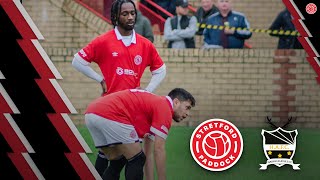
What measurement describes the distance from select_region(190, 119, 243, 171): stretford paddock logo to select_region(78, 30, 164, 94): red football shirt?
2.18m

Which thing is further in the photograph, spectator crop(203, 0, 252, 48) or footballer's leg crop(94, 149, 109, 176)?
spectator crop(203, 0, 252, 48)

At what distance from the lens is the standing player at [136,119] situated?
7.19 metres

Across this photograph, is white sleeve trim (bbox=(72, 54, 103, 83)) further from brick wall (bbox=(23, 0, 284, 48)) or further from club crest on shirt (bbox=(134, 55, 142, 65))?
brick wall (bbox=(23, 0, 284, 48))

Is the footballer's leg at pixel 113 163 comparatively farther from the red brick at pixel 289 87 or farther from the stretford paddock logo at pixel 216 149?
the red brick at pixel 289 87

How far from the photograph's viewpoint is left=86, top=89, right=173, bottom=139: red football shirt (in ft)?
23.6

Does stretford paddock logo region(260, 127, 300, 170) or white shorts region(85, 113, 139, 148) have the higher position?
white shorts region(85, 113, 139, 148)

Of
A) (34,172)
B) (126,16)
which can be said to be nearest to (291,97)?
(126,16)

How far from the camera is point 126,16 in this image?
825 cm

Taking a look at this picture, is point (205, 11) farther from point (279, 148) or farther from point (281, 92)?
point (279, 148)

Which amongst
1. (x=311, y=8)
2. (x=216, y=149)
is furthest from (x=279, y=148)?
(x=311, y=8)

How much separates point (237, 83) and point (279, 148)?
3.79m

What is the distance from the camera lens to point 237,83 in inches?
589

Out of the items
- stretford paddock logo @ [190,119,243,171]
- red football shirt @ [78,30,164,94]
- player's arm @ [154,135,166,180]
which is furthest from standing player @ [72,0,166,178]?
Answer: stretford paddock logo @ [190,119,243,171]

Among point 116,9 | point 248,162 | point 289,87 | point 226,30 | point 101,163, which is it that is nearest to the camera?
point 116,9
